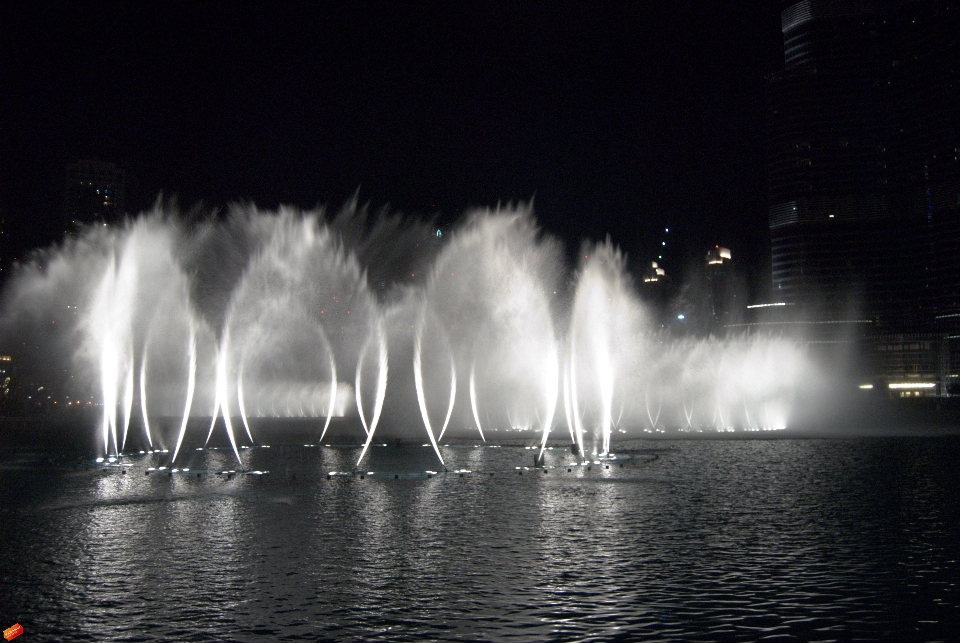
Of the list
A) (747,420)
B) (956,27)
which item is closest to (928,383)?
(956,27)

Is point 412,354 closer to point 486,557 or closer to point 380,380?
point 380,380

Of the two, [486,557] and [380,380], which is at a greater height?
[380,380]

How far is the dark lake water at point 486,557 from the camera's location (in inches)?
519

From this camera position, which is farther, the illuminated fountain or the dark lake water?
the illuminated fountain

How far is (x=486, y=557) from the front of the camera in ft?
58.3

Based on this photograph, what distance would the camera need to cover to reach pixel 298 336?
73.9m

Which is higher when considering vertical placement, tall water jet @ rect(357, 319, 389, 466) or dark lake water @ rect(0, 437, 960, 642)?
tall water jet @ rect(357, 319, 389, 466)

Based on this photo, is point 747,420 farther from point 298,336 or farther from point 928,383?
point 928,383

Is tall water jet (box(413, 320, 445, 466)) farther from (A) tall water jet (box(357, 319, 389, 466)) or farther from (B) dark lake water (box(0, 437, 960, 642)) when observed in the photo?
(B) dark lake water (box(0, 437, 960, 642))

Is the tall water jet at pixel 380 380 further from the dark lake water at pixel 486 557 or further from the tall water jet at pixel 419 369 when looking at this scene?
the dark lake water at pixel 486 557

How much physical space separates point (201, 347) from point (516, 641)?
215 ft

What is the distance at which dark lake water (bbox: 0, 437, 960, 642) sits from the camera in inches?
519

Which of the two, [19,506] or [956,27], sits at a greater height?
[956,27]

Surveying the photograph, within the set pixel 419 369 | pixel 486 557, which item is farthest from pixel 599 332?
pixel 486 557
